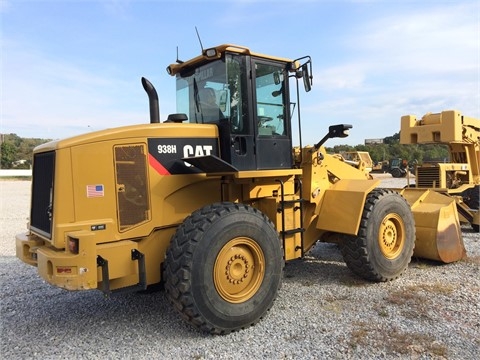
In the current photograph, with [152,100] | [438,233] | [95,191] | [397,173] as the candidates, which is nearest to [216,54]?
[152,100]

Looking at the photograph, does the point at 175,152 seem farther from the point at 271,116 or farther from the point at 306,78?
the point at 306,78

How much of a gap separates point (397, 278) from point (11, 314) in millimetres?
5120

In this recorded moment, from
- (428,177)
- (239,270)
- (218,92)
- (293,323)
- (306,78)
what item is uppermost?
(306,78)

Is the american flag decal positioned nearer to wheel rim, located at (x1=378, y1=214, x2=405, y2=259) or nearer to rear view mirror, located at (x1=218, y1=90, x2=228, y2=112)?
rear view mirror, located at (x1=218, y1=90, x2=228, y2=112)

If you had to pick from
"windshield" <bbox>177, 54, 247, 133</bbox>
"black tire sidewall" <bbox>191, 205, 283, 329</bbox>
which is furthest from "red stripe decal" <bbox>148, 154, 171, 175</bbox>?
"windshield" <bbox>177, 54, 247, 133</bbox>

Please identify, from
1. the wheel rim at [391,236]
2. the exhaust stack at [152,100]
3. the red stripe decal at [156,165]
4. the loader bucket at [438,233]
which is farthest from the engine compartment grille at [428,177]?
the red stripe decal at [156,165]

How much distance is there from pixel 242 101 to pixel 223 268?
1938 mm

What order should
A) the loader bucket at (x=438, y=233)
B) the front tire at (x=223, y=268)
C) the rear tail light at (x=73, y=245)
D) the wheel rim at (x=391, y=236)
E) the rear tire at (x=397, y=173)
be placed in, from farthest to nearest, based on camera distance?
1. the rear tire at (x=397, y=173)
2. the loader bucket at (x=438, y=233)
3. the wheel rim at (x=391, y=236)
4. the front tire at (x=223, y=268)
5. the rear tail light at (x=73, y=245)

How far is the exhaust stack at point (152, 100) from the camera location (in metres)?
4.91

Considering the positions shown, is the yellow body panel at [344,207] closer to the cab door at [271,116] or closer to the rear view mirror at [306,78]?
the cab door at [271,116]

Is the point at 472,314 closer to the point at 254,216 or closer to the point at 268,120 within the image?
the point at 254,216

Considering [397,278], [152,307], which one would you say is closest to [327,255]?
[397,278]

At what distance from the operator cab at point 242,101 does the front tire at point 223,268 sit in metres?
0.82

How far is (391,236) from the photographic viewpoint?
602 cm
